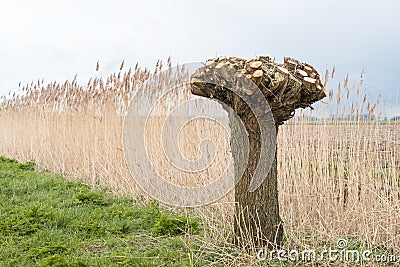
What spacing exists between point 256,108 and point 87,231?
177 cm

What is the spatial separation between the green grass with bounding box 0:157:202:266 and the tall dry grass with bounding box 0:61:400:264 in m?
0.30

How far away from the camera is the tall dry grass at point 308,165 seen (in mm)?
3107

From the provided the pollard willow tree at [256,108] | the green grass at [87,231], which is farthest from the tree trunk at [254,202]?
the green grass at [87,231]

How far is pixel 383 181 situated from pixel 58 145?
5094 millimetres

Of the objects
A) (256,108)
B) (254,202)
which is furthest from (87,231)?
(256,108)

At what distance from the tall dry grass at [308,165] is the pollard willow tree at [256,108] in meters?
0.28

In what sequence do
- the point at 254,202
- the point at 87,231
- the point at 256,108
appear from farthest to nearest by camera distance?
the point at 87,231 → the point at 254,202 → the point at 256,108

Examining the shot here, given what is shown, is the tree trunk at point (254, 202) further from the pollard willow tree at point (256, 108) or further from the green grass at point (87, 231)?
the green grass at point (87, 231)

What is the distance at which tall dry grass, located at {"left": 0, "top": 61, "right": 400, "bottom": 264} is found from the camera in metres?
3.11

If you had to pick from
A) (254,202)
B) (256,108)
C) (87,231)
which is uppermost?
(256,108)

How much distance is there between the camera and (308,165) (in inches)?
146

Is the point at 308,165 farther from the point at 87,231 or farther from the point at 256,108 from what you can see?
the point at 87,231

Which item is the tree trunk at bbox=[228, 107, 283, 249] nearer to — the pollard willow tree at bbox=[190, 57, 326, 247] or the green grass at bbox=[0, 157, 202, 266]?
the pollard willow tree at bbox=[190, 57, 326, 247]

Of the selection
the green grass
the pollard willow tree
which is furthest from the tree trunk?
the green grass
